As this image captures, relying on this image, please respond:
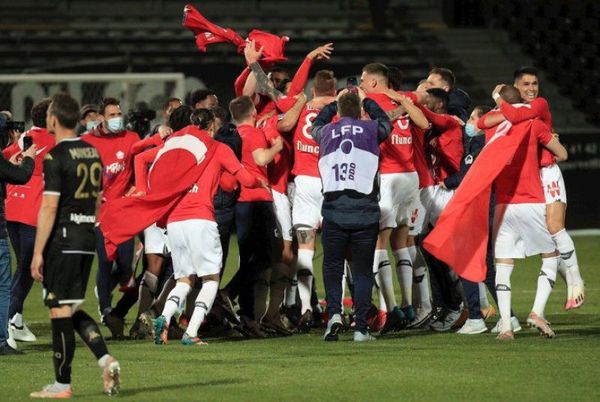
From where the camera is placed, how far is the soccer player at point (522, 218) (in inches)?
452

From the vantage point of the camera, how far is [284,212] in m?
12.6

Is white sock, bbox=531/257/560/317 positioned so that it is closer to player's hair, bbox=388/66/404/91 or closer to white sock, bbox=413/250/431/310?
white sock, bbox=413/250/431/310

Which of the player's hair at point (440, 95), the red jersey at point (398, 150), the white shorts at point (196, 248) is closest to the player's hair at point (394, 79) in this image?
the player's hair at point (440, 95)

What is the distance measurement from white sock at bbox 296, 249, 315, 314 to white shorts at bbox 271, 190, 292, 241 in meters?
0.21

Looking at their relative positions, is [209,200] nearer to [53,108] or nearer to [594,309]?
[53,108]

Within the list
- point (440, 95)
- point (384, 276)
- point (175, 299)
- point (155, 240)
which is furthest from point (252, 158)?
point (440, 95)

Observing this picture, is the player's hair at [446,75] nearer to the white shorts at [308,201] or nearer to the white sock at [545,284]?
the white shorts at [308,201]

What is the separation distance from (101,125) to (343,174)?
2.70 metres

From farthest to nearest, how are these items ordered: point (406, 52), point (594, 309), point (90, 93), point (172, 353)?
point (406, 52) < point (90, 93) < point (594, 309) < point (172, 353)

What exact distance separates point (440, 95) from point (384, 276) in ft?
5.61

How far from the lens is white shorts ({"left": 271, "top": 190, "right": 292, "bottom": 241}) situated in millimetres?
12594

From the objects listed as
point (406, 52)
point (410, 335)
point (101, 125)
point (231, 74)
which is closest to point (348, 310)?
point (410, 335)

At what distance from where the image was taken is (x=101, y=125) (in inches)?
502

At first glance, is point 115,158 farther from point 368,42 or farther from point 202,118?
point 368,42
